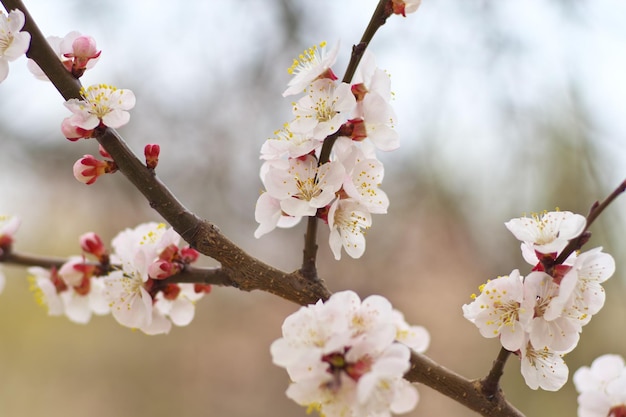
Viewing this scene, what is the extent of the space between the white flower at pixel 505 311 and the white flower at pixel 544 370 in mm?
43

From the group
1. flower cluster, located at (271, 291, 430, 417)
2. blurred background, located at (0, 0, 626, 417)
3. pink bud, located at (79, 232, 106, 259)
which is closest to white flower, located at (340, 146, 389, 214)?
flower cluster, located at (271, 291, 430, 417)

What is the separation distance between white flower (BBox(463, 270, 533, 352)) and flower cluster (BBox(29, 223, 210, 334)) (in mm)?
294

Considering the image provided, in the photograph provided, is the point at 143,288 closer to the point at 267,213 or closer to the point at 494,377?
the point at 267,213

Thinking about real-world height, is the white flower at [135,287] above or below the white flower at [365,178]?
below

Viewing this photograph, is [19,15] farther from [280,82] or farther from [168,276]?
[280,82]

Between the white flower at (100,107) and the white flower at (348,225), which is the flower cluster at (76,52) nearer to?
the white flower at (100,107)

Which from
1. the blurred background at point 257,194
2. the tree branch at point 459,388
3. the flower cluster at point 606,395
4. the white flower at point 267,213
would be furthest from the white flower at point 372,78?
the blurred background at point 257,194

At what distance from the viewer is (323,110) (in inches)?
20.9

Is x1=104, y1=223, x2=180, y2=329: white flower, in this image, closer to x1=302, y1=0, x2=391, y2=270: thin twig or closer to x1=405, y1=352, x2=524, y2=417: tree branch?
x1=302, y1=0, x2=391, y2=270: thin twig

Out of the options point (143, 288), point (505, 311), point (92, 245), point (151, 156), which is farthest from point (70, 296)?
point (505, 311)

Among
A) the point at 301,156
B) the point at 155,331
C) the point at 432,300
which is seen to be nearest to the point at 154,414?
the point at 432,300

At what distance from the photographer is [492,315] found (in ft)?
1.76

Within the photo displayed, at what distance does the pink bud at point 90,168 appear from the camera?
57 cm

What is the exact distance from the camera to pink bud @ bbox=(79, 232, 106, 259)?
0.72m
